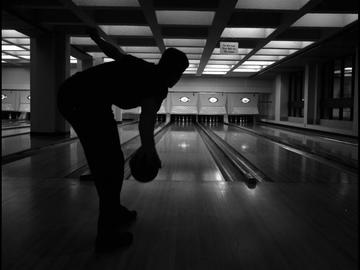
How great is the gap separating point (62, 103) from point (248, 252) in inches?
56.1

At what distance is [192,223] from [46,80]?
893 centimetres

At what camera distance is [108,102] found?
2.37 metres

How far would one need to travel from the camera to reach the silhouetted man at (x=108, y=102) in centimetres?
228

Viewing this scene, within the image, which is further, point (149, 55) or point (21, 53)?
point (21, 53)

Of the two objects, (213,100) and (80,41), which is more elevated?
(80,41)


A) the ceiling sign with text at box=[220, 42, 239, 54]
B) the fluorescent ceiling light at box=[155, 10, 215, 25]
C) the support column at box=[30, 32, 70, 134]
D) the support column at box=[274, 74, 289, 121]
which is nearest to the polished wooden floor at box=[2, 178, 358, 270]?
the fluorescent ceiling light at box=[155, 10, 215, 25]

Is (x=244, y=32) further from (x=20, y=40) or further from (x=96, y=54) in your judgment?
(x=20, y=40)

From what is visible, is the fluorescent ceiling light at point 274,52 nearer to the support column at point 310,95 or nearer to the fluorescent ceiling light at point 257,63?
the fluorescent ceiling light at point 257,63

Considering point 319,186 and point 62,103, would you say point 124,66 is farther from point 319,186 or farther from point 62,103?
point 319,186

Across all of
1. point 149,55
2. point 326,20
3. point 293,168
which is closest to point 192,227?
point 293,168

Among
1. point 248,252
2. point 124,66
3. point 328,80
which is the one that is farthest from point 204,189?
point 328,80

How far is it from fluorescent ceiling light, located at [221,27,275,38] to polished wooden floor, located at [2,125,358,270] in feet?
21.4

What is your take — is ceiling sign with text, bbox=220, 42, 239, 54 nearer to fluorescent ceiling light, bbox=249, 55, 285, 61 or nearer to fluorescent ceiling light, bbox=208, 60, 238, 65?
fluorescent ceiling light, bbox=249, 55, 285, 61

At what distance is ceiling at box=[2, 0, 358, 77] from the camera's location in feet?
25.6
